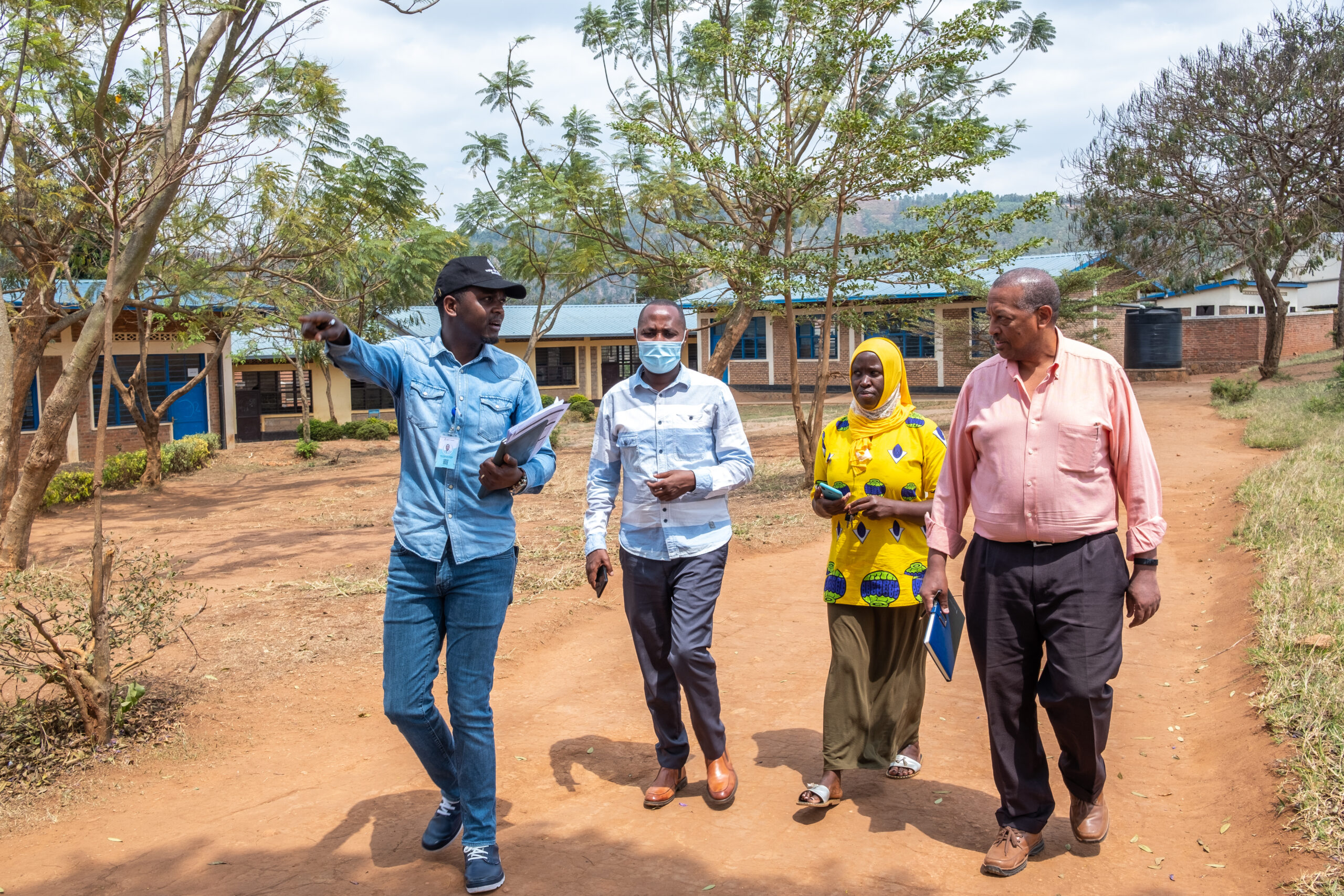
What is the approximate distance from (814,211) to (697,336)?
28.1 metres

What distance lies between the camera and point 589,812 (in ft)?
13.4

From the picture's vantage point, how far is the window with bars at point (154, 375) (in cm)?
2338

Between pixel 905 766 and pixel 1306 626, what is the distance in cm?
266

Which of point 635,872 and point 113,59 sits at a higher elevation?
point 113,59

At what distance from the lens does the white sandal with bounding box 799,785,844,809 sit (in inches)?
154

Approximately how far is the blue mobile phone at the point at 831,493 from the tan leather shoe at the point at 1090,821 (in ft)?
4.51

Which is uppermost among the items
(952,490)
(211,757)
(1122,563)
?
(952,490)

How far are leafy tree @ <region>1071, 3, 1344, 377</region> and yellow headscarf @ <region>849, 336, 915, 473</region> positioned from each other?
75.0 ft

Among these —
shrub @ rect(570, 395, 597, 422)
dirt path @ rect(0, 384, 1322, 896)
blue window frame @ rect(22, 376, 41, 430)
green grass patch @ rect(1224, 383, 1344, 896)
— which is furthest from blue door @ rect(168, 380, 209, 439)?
green grass patch @ rect(1224, 383, 1344, 896)

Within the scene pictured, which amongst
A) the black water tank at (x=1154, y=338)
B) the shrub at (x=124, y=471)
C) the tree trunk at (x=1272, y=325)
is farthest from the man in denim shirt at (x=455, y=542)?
the black water tank at (x=1154, y=338)

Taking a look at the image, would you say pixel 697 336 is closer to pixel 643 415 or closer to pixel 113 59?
pixel 113 59

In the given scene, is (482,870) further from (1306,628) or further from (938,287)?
(938,287)

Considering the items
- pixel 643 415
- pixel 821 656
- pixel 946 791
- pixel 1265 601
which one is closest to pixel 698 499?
pixel 643 415

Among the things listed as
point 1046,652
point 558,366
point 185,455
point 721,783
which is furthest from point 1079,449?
point 558,366
